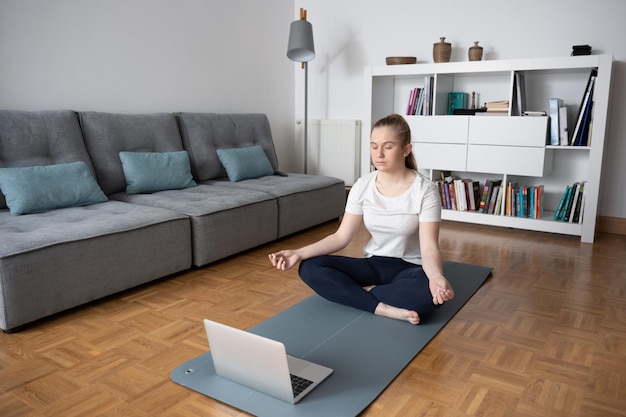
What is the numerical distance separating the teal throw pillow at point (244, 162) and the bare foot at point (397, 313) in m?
1.98

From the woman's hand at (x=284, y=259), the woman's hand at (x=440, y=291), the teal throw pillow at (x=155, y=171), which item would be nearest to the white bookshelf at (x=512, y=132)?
the teal throw pillow at (x=155, y=171)

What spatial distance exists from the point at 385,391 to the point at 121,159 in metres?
2.35

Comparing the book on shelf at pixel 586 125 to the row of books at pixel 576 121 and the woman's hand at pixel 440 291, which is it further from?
the woman's hand at pixel 440 291

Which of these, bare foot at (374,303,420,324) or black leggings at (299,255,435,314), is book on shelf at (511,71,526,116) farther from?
bare foot at (374,303,420,324)

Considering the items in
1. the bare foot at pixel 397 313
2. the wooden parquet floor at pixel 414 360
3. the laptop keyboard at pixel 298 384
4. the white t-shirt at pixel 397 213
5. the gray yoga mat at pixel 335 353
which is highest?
the white t-shirt at pixel 397 213

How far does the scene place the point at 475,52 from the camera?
13.2ft

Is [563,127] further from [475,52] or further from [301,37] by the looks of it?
[301,37]

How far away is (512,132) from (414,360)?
2491 mm

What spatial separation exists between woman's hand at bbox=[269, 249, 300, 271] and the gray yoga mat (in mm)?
283

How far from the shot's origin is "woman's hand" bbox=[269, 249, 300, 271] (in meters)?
1.99

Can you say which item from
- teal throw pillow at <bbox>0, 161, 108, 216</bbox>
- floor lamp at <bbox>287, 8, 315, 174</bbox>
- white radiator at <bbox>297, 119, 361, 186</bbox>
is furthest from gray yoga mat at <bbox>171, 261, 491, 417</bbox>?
floor lamp at <bbox>287, 8, 315, 174</bbox>

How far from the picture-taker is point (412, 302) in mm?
2127

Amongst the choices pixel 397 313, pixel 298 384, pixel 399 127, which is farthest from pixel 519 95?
pixel 298 384

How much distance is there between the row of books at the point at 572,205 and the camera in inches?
146
